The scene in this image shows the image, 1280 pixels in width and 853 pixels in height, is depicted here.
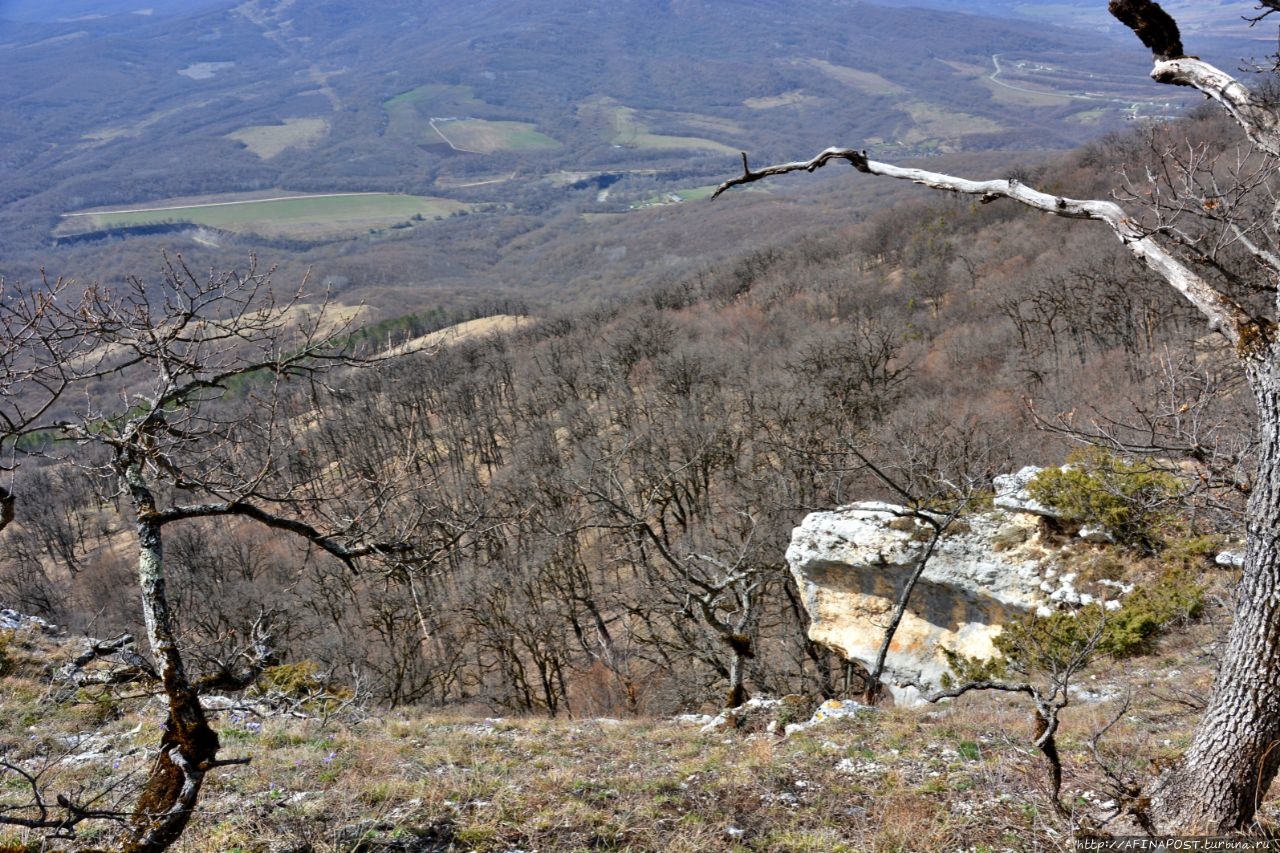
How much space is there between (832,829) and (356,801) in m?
4.13

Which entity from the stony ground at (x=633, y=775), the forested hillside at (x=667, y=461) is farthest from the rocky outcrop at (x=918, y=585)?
the stony ground at (x=633, y=775)

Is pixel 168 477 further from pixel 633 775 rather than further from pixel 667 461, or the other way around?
pixel 667 461

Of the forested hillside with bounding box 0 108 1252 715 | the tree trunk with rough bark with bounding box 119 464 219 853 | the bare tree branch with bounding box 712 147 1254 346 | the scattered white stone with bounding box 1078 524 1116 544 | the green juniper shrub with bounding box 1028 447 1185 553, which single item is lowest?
the forested hillside with bounding box 0 108 1252 715

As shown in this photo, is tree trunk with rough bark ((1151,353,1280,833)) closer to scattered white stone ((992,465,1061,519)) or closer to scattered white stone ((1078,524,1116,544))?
scattered white stone ((1078,524,1116,544))

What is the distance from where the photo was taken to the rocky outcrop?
1560cm

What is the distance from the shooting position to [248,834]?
18.5 feet

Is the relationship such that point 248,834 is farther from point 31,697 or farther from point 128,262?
point 128,262

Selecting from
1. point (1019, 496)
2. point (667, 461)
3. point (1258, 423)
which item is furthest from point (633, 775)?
point (667, 461)

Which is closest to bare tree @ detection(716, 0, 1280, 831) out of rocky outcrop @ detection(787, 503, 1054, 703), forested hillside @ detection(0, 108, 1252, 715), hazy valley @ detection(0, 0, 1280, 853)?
hazy valley @ detection(0, 0, 1280, 853)

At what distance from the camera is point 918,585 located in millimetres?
17266

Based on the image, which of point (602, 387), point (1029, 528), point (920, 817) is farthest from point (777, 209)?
point (920, 817)

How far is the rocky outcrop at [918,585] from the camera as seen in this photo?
15.6m

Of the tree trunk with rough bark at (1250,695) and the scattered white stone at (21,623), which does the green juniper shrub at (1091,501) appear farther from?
the scattered white stone at (21,623)

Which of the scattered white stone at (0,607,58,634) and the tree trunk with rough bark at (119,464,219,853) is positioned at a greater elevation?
the tree trunk with rough bark at (119,464,219,853)
